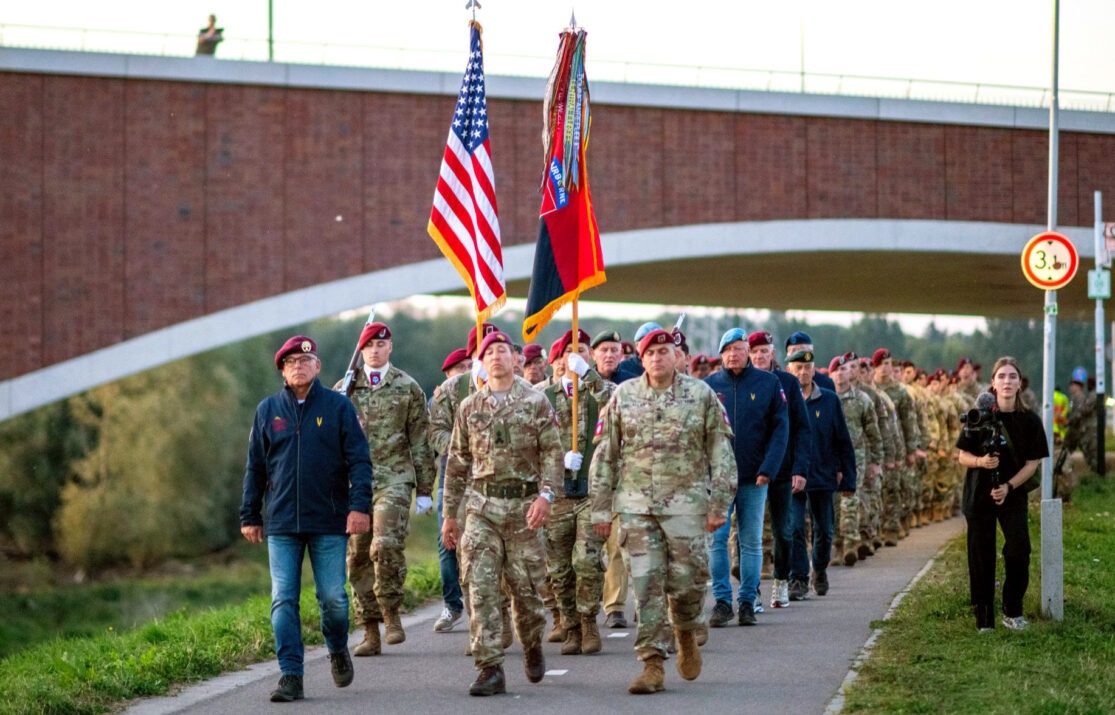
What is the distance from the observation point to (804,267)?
35.2 m

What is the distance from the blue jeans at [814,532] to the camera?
1303cm

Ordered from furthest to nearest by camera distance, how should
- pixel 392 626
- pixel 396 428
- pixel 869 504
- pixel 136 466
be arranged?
1. pixel 136 466
2. pixel 869 504
3. pixel 392 626
4. pixel 396 428

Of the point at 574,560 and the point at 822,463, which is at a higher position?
the point at 822,463

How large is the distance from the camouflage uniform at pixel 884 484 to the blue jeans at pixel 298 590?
8.28 meters

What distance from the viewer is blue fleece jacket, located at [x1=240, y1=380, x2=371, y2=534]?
9133 millimetres

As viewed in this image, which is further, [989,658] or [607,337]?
[607,337]

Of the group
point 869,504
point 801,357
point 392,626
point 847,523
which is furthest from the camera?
point 869,504

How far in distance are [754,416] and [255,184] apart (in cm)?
1838

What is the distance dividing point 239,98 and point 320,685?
20.5 meters

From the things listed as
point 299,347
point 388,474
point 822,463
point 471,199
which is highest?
point 471,199

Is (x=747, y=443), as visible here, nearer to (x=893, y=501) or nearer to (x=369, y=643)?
(x=369, y=643)

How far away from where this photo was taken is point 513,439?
9352 millimetres

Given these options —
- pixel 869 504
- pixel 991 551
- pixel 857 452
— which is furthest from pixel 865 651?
pixel 869 504

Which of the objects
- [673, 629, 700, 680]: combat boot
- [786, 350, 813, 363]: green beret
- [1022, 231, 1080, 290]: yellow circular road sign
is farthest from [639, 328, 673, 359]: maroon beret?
[786, 350, 813, 363]: green beret
